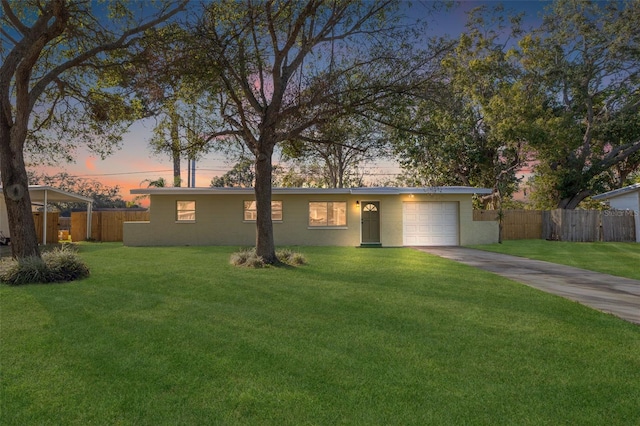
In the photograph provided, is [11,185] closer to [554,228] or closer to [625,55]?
[554,228]

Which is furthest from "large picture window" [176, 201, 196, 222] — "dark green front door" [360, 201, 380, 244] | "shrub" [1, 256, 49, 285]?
"shrub" [1, 256, 49, 285]

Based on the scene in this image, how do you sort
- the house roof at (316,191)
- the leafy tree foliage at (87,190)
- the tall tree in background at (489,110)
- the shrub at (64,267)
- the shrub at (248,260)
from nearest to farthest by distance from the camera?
the shrub at (64,267) → the shrub at (248,260) → the house roof at (316,191) → the tall tree in background at (489,110) → the leafy tree foliage at (87,190)

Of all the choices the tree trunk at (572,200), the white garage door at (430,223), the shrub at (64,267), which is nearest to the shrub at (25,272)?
the shrub at (64,267)

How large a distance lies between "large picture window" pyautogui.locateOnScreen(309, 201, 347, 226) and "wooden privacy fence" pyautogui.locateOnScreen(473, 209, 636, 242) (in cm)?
844

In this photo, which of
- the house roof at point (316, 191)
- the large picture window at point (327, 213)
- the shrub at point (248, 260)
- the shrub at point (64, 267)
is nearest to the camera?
the shrub at point (64, 267)

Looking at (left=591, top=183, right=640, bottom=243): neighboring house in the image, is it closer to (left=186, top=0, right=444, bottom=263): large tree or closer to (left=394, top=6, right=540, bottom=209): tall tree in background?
(left=394, top=6, right=540, bottom=209): tall tree in background

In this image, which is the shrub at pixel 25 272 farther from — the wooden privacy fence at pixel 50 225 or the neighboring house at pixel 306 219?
the wooden privacy fence at pixel 50 225

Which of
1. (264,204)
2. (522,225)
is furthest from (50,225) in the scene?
(522,225)

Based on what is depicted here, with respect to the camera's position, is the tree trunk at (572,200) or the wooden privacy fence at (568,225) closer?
the wooden privacy fence at (568,225)

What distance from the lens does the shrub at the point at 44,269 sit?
786 centimetres

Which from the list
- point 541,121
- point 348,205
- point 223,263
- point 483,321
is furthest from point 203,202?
point 541,121

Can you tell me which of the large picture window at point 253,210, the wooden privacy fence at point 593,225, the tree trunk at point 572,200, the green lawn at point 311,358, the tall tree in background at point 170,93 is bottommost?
the green lawn at point 311,358

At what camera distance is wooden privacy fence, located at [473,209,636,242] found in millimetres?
20453

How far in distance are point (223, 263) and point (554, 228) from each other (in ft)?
62.9
